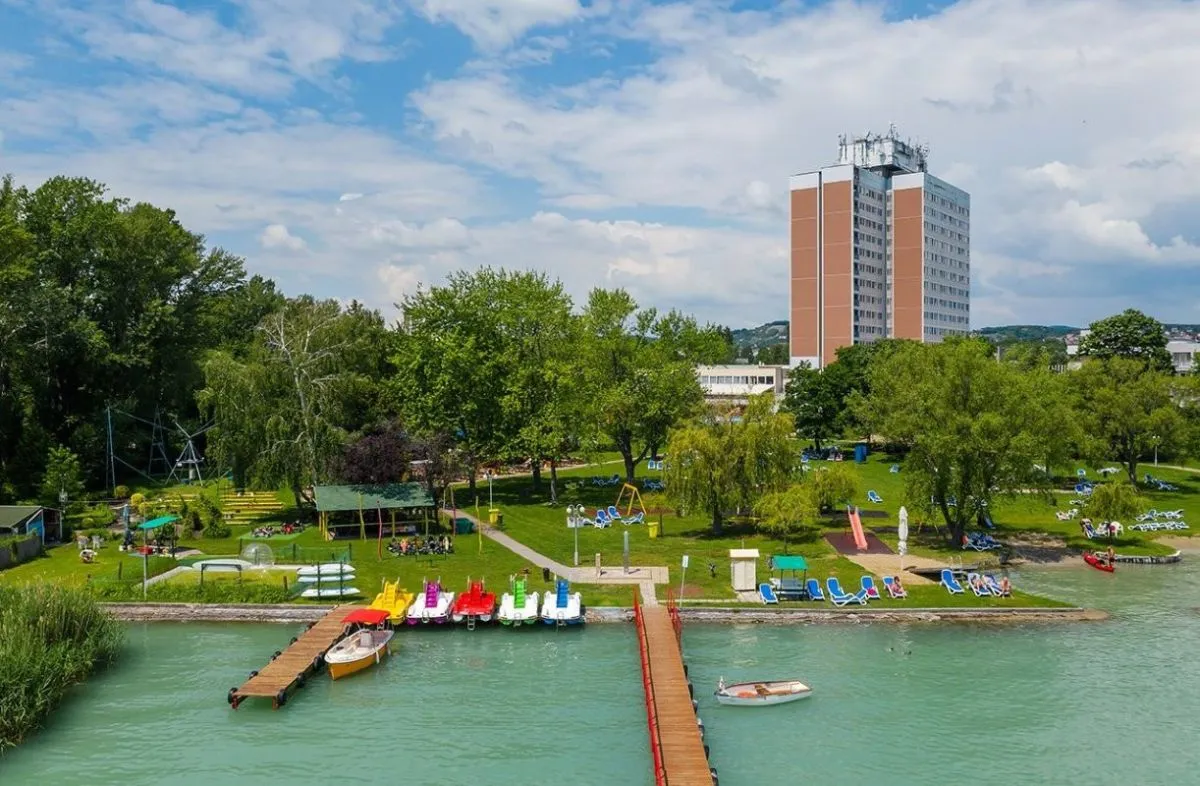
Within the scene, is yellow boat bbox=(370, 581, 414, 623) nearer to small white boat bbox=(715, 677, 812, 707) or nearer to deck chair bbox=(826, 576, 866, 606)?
small white boat bbox=(715, 677, 812, 707)

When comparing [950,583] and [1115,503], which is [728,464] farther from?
[1115,503]

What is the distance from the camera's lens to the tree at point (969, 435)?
43688mm

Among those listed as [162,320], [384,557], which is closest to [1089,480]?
[384,557]

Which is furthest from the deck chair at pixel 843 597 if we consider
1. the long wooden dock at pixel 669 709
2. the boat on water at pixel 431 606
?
the boat on water at pixel 431 606

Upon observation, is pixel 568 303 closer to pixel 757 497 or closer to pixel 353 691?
pixel 757 497

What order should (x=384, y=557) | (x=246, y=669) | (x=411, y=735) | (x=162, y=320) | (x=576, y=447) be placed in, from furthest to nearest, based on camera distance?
(x=162, y=320), (x=576, y=447), (x=384, y=557), (x=246, y=669), (x=411, y=735)

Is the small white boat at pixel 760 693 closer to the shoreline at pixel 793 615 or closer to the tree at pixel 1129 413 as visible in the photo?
the shoreline at pixel 793 615

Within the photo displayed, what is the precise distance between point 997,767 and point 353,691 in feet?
58.7

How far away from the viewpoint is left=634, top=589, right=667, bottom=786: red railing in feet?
71.6

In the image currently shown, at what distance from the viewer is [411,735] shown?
25.2m

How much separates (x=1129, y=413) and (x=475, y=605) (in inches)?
2006

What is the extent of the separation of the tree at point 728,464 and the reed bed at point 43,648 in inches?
997

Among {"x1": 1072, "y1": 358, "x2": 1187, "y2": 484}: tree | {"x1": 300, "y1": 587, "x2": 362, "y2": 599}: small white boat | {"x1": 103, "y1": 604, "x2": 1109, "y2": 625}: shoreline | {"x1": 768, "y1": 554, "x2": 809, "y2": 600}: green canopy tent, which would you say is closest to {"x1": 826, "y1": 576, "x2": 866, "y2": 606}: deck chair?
{"x1": 103, "y1": 604, "x2": 1109, "y2": 625}: shoreline

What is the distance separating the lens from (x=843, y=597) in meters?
36.1
